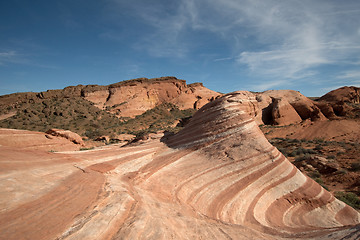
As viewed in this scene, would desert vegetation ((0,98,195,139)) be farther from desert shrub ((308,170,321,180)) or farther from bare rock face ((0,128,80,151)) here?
desert shrub ((308,170,321,180))

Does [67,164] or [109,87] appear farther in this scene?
[109,87]

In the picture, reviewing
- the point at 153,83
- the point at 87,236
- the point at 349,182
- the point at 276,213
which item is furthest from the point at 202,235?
the point at 153,83

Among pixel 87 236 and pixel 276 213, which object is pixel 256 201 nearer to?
pixel 276 213

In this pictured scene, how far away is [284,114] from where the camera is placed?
33000mm

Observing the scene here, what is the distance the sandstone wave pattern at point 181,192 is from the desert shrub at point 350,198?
349cm

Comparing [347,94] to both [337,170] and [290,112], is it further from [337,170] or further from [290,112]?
[337,170]

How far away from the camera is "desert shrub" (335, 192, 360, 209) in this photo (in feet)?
29.7

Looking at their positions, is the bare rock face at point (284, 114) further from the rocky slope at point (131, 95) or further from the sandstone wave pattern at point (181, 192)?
the sandstone wave pattern at point (181, 192)

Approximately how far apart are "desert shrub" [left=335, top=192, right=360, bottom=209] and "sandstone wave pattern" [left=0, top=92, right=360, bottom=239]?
3.49 m

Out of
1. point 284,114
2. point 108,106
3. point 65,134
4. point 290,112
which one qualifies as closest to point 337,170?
point 65,134

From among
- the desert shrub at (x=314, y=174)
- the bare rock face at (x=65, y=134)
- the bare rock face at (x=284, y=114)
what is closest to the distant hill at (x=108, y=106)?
the bare rock face at (x=65, y=134)

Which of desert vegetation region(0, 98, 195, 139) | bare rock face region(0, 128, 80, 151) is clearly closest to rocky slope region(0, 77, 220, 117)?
desert vegetation region(0, 98, 195, 139)

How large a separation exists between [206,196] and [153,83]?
4787cm

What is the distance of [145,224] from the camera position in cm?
288
